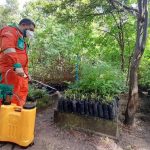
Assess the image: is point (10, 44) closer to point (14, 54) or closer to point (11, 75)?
point (14, 54)

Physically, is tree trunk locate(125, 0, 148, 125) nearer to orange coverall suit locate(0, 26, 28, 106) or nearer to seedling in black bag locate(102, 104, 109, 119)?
seedling in black bag locate(102, 104, 109, 119)

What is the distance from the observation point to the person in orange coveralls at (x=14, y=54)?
12.7ft

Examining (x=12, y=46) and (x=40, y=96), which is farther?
(x=40, y=96)

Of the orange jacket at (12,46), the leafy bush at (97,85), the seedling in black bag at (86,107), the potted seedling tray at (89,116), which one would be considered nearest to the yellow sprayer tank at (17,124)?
the orange jacket at (12,46)

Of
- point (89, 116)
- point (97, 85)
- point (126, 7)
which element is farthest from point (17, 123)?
point (126, 7)

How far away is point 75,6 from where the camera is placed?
5906 mm

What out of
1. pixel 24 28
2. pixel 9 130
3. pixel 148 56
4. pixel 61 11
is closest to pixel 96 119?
pixel 9 130

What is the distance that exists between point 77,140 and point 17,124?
3.87 feet

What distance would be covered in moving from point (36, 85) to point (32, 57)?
4.10ft

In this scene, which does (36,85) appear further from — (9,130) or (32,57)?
(9,130)

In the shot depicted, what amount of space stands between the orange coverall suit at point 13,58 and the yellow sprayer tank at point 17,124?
44cm

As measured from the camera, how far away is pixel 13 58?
3955 mm

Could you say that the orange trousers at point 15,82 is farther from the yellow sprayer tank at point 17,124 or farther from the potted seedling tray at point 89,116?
the potted seedling tray at point 89,116

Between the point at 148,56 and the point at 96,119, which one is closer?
the point at 96,119
